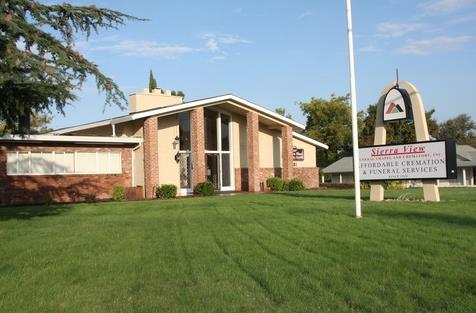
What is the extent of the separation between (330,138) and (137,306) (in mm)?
50030

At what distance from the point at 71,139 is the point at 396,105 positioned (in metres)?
14.7

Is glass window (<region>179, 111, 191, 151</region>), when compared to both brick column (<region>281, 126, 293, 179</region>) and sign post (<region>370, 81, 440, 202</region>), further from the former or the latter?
sign post (<region>370, 81, 440, 202</region>)

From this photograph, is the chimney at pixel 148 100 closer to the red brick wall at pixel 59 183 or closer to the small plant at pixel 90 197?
the red brick wall at pixel 59 183

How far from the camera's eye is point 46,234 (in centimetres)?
1225

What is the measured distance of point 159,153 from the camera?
28625mm

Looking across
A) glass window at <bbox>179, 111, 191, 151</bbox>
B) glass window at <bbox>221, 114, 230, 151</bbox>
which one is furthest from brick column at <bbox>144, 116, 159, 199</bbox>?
glass window at <bbox>221, 114, 230, 151</bbox>

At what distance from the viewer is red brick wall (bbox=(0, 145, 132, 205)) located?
78.1 ft

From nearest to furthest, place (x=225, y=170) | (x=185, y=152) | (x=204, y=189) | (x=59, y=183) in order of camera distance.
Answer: (x=59, y=183)
(x=204, y=189)
(x=185, y=152)
(x=225, y=170)

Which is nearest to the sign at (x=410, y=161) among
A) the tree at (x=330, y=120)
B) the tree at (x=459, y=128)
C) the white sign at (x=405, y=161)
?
the white sign at (x=405, y=161)

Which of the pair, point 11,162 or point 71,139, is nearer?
point 11,162

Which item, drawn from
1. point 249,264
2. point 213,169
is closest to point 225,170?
point 213,169

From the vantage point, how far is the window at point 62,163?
2414 centimetres

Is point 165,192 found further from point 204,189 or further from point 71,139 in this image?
point 71,139

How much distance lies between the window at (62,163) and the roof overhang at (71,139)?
1.89 ft
